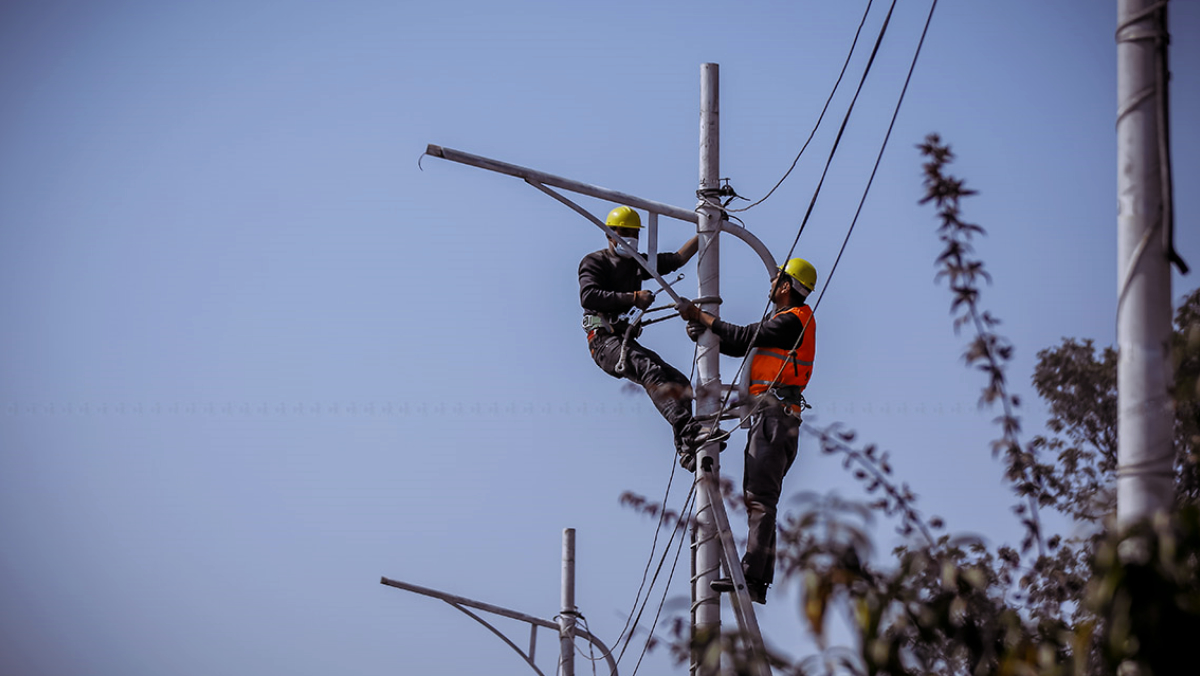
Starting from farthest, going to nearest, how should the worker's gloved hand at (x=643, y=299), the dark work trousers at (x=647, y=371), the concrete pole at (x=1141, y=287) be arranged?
the worker's gloved hand at (x=643, y=299), the dark work trousers at (x=647, y=371), the concrete pole at (x=1141, y=287)

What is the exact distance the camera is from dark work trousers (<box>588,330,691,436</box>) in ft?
36.3

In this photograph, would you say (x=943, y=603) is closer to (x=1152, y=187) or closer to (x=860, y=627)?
(x=860, y=627)

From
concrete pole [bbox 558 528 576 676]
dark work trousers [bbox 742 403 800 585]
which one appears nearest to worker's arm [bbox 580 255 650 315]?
dark work trousers [bbox 742 403 800 585]

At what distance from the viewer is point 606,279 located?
12.3 metres

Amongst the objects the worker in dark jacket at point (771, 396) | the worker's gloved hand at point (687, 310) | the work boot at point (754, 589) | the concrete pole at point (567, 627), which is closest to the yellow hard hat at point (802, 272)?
the worker in dark jacket at point (771, 396)

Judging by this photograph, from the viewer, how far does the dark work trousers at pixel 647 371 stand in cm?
1106

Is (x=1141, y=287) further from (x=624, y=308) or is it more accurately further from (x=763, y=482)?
(x=624, y=308)

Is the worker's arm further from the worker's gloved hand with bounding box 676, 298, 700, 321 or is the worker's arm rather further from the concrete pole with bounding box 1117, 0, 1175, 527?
the concrete pole with bounding box 1117, 0, 1175, 527

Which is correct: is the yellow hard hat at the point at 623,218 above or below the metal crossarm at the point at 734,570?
above

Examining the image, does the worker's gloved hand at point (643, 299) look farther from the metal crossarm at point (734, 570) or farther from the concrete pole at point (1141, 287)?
the concrete pole at point (1141, 287)

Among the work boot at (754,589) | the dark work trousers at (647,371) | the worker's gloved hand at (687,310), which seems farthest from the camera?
the dark work trousers at (647,371)

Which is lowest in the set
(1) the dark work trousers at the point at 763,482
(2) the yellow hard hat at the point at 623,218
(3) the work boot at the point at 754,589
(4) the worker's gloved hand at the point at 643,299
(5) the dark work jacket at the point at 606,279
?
(3) the work boot at the point at 754,589

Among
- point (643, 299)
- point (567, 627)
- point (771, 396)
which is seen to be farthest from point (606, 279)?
point (567, 627)

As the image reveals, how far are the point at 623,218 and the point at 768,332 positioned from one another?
7.07ft
